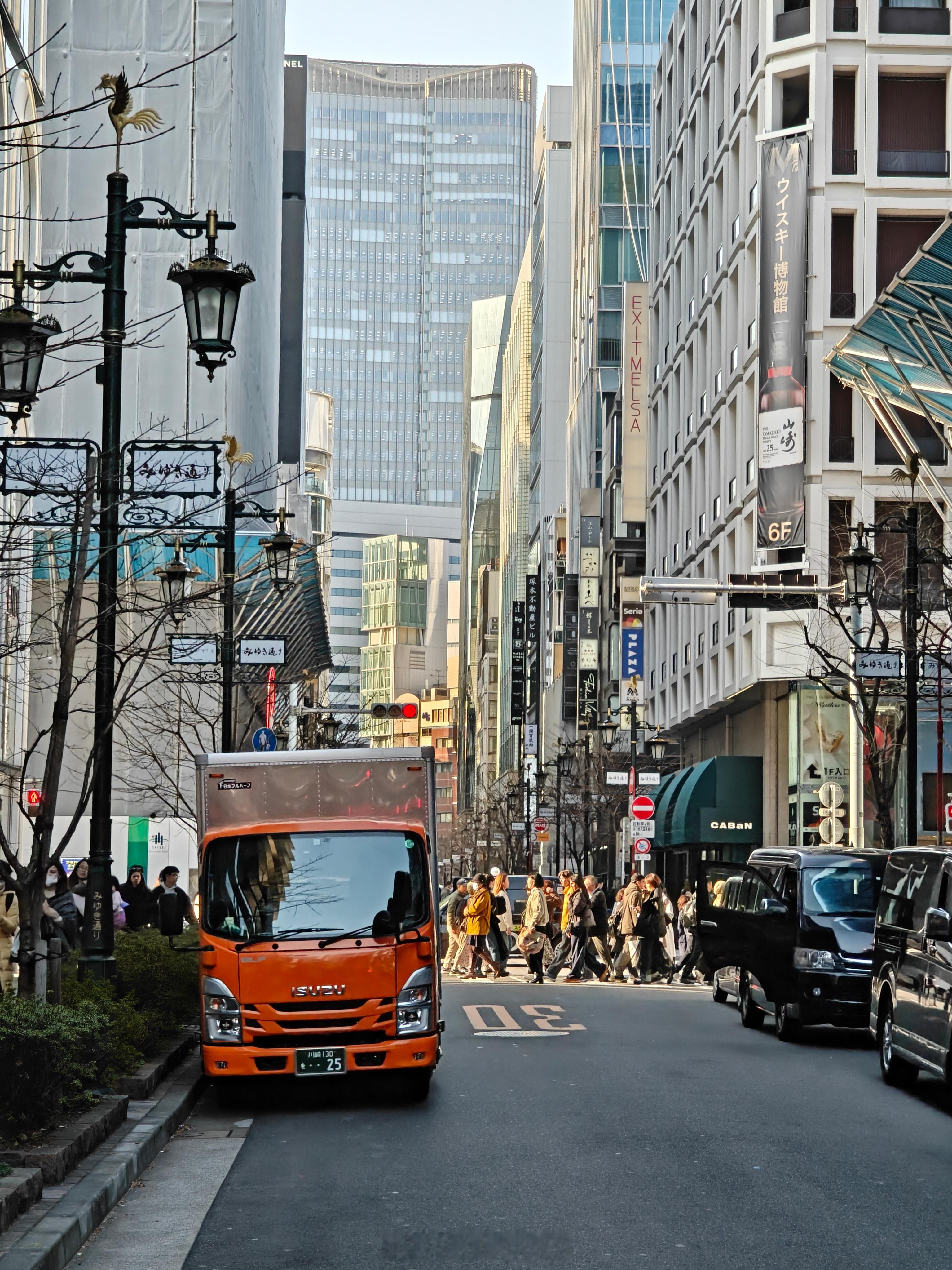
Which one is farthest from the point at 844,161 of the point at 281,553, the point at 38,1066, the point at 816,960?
the point at 38,1066

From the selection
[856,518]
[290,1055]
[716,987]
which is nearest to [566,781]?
[856,518]

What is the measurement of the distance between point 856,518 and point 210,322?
94.9ft

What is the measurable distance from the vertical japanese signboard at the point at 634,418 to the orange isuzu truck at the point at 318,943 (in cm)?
5102

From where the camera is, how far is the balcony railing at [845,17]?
1690 inches

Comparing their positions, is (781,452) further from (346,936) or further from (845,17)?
(346,936)

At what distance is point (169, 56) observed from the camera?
51.6 m

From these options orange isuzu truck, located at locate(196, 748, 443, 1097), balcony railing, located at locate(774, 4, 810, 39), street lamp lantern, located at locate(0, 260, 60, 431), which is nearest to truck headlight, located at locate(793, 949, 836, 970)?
orange isuzu truck, located at locate(196, 748, 443, 1097)

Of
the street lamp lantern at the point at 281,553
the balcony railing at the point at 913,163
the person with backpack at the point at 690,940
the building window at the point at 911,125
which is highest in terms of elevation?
the building window at the point at 911,125

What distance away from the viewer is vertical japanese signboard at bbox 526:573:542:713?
121500 mm

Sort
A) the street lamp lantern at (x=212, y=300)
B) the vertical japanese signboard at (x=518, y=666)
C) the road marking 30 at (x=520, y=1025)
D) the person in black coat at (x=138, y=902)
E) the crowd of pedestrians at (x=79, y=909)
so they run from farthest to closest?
the vertical japanese signboard at (x=518, y=666), the person in black coat at (x=138, y=902), the road marking 30 at (x=520, y=1025), the crowd of pedestrians at (x=79, y=909), the street lamp lantern at (x=212, y=300)

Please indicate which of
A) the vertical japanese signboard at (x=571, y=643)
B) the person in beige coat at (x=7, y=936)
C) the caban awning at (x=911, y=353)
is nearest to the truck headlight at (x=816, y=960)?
the person in beige coat at (x=7, y=936)

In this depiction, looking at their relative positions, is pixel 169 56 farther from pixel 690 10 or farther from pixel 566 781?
pixel 566 781

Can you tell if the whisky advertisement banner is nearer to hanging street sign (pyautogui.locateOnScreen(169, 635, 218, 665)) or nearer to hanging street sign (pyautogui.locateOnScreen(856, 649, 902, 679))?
hanging street sign (pyautogui.locateOnScreen(856, 649, 902, 679))

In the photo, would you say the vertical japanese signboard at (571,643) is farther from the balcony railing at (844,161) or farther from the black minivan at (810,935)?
the black minivan at (810,935)
